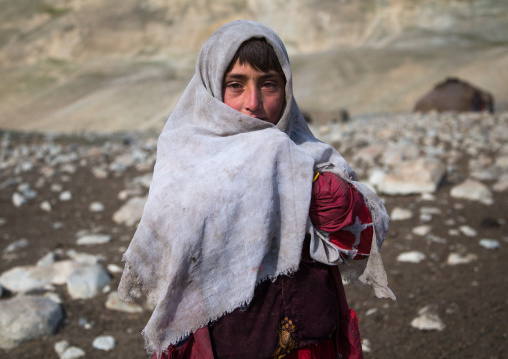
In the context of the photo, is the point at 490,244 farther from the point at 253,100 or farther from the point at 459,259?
the point at 253,100

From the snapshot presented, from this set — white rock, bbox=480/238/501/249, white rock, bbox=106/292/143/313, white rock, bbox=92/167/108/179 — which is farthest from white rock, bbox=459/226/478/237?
white rock, bbox=92/167/108/179

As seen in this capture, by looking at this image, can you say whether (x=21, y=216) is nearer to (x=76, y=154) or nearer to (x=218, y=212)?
(x=76, y=154)

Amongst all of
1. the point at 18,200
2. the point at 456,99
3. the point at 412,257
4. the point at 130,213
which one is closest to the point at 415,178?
the point at 412,257

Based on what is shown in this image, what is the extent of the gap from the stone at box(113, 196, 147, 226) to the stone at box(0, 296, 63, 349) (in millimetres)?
1786

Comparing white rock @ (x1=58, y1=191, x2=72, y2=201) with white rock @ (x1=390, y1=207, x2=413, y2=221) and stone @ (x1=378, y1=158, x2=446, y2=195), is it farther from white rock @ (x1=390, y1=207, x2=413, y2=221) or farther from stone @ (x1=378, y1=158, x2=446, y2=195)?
white rock @ (x1=390, y1=207, x2=413, y2=221)

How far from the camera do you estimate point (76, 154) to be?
7.46m

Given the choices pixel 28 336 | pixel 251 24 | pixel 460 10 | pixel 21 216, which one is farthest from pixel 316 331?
pixel 460 10

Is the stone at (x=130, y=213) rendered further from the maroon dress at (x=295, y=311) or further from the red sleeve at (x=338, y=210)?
the red sleeve at (x=338, y=210)

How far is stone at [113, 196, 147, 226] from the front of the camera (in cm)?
474

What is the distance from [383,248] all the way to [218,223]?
2872mm

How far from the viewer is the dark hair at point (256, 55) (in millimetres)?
1395

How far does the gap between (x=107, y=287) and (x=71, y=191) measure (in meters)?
2.72

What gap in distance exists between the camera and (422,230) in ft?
13.3

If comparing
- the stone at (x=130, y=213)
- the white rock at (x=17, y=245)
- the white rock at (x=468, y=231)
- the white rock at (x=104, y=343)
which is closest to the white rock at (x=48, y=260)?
the white rock at (x=17, y=245)
